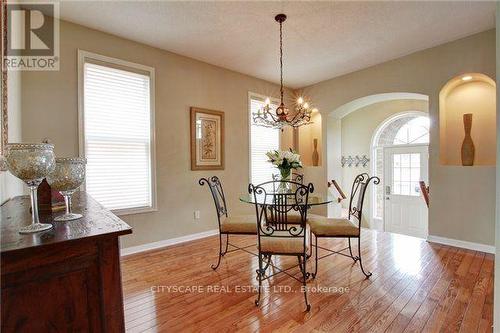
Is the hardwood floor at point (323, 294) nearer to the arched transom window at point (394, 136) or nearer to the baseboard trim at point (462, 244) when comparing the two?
the baseboard trim at point (462, 244)

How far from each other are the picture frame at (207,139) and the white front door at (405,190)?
405 cm

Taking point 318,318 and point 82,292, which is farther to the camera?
point 318,318

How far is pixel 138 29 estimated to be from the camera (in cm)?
310

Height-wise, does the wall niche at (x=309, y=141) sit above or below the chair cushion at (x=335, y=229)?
above

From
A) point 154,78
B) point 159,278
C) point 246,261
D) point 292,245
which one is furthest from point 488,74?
point 159,278

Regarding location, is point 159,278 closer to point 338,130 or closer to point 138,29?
point 138,29

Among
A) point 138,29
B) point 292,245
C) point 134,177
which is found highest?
point 138,29

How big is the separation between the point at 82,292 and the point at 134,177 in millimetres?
2786

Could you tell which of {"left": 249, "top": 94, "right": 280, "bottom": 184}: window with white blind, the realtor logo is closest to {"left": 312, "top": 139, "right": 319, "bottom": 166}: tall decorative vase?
{"left": 249, "top": 94, "right": 280, "bottom": 184}: window with white blind

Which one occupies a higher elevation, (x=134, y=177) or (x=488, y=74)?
(x=488, y=74)

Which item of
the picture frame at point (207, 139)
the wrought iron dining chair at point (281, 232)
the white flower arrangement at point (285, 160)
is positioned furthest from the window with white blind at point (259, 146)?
the wrought iron dining chair at point (281, 232)

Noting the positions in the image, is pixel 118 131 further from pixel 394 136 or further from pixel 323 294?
pixel 394 136

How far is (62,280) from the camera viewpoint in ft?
2.63

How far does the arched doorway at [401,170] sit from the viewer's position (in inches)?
210
